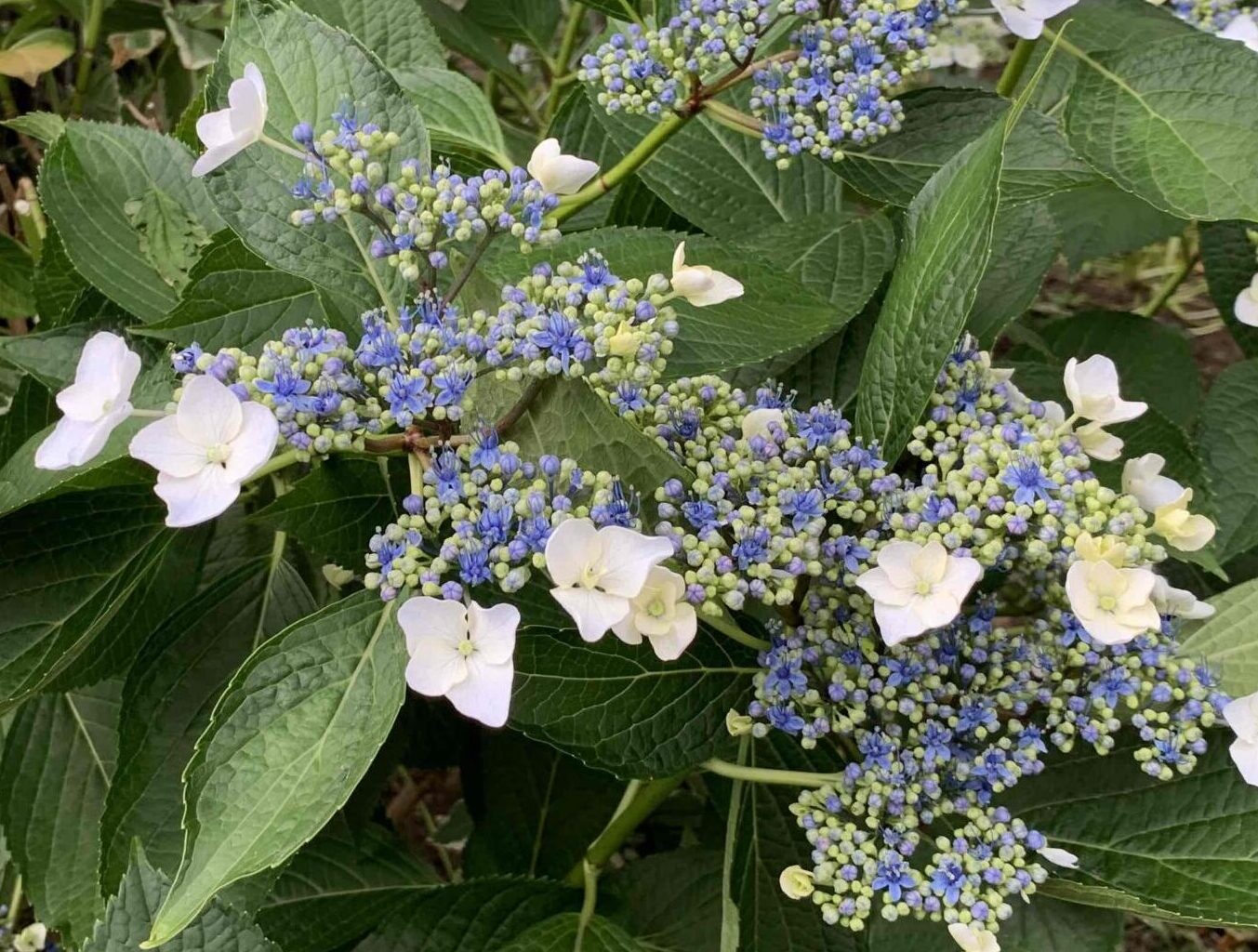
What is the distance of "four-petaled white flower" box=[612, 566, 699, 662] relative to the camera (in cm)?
65

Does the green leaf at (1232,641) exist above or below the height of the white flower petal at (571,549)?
below

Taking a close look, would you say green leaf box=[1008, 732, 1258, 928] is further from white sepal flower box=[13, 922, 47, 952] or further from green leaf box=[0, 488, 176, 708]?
white sepal flower box=[13, 922, 47, 952]

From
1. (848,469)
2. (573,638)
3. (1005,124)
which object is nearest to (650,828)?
(573,638)

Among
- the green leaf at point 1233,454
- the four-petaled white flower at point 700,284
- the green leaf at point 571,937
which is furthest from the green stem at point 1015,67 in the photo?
the green leaf at point 571,937

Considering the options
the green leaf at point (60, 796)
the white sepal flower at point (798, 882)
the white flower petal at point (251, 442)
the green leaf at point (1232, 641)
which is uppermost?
the white flower petal at point (251, 442)

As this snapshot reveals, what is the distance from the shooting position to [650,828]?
162cm

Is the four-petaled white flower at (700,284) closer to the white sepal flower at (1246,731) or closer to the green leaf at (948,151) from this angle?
the green leaf at (948,151)

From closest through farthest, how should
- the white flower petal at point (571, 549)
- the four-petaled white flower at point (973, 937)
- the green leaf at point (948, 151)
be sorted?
the white flower petal at point (571, 549), the four-petaled white flower at point (973, 937), the green leaf at point (948, 151)

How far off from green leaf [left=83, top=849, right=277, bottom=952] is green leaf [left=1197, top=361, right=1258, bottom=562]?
92 centimetres

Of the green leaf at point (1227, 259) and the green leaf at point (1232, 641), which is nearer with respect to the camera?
the green leaf at point (1232, 641)

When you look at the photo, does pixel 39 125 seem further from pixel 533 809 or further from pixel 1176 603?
pixel 1176 603

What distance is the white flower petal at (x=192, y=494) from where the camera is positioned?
0.62 meters

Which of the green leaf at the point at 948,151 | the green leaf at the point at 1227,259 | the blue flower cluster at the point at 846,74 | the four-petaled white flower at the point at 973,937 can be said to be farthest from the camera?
the green leaf at the point at 1227,259

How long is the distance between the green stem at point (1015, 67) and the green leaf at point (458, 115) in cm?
55
